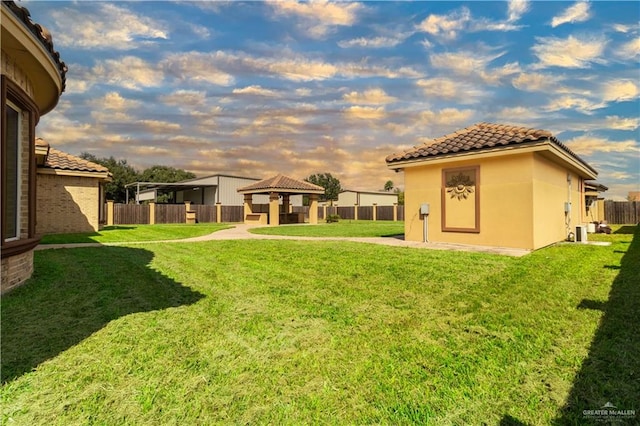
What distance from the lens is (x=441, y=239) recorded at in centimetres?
1089

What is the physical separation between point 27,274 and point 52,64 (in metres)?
3.45

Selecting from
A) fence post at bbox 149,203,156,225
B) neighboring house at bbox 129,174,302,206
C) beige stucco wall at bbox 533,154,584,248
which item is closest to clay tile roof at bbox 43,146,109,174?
fence post at bbox 149,203,156,225

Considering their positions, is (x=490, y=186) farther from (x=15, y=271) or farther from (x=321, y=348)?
(x=15, y=271)

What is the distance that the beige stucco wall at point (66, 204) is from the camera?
46.8 feet

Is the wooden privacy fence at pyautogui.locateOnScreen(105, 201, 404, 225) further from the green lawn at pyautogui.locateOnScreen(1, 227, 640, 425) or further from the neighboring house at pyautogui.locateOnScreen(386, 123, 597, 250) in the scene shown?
the green lawn at pyautogui.locateOnScreen(1, 227, 640, 425)

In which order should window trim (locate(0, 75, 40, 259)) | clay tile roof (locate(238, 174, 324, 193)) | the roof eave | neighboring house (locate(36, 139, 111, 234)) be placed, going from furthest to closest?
clay tile roof (locate(238, 174, 324, 193)) → neighboring house (locate(36, 139, 111, 234)) → the roof eave → window trim (locate(0, 75, 40, 259))

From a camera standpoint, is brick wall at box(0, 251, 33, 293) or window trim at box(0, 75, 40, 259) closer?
window trim at box(0, 75, 40, 259)

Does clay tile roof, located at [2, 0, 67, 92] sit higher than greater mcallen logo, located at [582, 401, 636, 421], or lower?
higher

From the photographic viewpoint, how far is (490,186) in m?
9.76

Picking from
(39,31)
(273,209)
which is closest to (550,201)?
(39,31)

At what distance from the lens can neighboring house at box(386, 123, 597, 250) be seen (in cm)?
913

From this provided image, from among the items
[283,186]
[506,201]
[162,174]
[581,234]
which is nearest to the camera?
[506,201]

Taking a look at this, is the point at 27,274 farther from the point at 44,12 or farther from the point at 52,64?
the point at 44,12

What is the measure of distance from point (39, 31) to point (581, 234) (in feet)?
49.1
